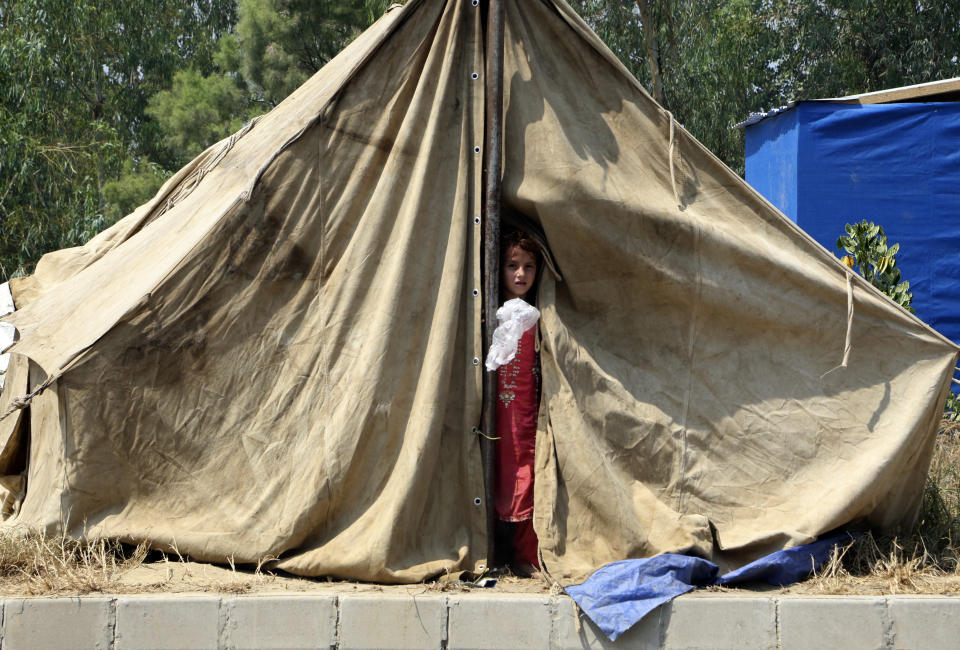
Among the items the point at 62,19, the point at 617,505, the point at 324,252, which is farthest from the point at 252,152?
the point at 62,19

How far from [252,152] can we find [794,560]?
2.95 meters

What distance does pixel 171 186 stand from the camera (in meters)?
5.26

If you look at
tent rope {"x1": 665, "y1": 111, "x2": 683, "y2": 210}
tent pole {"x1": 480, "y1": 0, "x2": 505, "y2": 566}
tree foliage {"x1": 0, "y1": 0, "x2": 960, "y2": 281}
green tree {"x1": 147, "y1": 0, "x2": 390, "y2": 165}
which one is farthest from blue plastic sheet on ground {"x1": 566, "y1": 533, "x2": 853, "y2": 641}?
green tree {"x1": 147, "y1": 0, "x2": 390, "y2": 165}

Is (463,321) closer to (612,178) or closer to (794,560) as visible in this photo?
(612,178)

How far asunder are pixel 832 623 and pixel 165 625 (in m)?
2.39

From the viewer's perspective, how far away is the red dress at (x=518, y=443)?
4.01 meters

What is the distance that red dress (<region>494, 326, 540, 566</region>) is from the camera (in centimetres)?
401

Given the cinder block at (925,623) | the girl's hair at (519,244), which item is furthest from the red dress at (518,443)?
the cinder block at (925,623)

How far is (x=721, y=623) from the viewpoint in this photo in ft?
11.3

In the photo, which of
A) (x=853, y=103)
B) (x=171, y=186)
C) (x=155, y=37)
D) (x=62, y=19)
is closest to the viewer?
(x=171, y=186)

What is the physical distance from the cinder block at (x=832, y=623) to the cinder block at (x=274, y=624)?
64.7 inches

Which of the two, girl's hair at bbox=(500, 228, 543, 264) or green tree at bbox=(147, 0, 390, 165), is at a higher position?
green tree at bbox=(147, 0, 390, 165)

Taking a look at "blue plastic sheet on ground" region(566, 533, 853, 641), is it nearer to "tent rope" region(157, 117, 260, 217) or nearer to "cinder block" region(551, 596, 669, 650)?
"cinder block" region(551, 596, 669, 650)

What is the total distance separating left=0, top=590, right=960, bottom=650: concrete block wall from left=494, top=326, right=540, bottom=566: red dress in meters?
0.55
